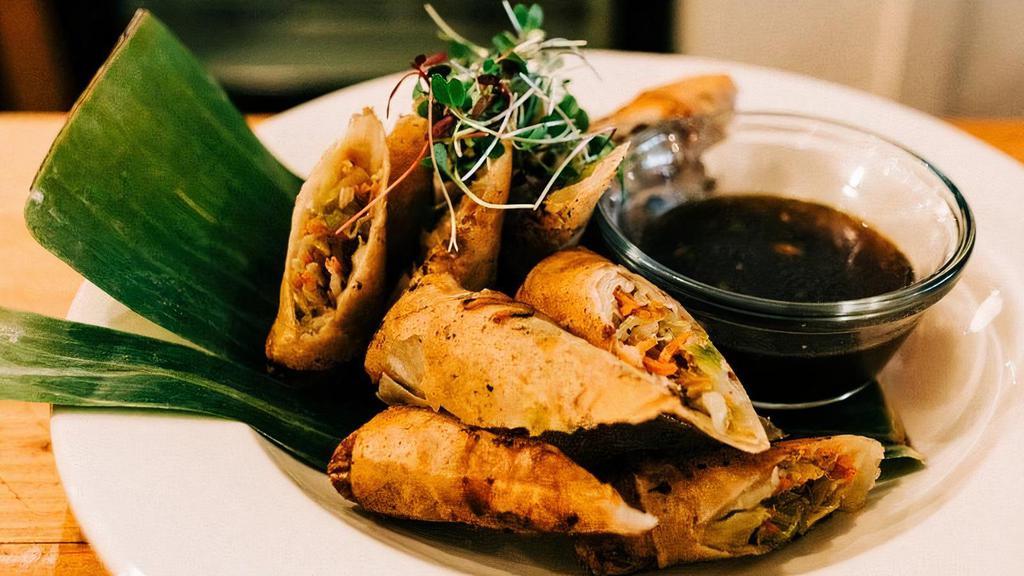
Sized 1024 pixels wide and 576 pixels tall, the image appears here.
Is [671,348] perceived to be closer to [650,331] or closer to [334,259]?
[650,331]

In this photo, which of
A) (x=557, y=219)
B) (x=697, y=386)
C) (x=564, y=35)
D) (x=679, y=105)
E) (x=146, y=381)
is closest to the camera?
(x=697, y=386)

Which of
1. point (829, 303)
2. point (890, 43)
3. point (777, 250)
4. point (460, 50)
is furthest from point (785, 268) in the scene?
point (890, 43)

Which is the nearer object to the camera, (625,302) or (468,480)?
(468,480)

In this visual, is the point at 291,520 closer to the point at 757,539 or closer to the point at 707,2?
the point at 757,539

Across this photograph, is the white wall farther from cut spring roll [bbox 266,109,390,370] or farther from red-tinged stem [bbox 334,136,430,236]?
cut spring roll [bbox 266,109,390,370]

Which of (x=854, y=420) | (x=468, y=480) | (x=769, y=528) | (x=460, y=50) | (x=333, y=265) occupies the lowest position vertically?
(x=854, y=420)

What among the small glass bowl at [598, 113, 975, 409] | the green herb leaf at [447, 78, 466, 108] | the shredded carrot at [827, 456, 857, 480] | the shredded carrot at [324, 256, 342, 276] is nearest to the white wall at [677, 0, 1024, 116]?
the small glass bowl at [598, 113, 975, 409]

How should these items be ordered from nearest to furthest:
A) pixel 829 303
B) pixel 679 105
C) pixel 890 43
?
1. pixel 829 303
2. pixel 679 105
3. pixel 890 43

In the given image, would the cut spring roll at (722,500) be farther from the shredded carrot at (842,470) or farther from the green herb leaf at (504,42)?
the green herb leaf at (504,42)
